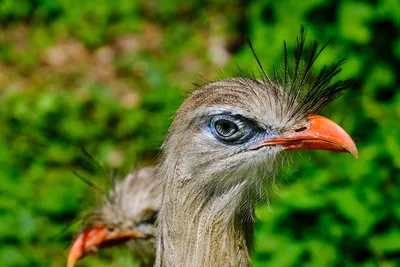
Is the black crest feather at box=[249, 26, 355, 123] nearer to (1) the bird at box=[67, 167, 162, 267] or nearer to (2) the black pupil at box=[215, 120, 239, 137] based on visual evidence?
(2) the black pupil at box=[215, 120, 239, 137]

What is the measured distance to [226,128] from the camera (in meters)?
2.35

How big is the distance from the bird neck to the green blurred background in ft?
1.97

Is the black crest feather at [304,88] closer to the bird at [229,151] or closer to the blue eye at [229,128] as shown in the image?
the bird at [229,151]

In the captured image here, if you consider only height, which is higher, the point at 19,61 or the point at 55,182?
the point at 19,61

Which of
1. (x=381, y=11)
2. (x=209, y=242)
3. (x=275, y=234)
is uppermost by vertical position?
(x=381, y=11)

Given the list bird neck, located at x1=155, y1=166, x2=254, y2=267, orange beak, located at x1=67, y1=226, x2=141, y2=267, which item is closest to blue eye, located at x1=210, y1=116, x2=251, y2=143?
bird neck, located at x1=155, y1=166, x2=254, y2=267

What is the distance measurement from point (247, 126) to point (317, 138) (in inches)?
7.4

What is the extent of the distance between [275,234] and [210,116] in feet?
5.15

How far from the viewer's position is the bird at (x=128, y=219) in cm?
304

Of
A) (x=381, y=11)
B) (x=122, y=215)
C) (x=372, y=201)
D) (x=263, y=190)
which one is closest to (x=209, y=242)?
(x=263, y=190)

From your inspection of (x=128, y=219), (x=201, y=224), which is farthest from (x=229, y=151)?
(x=128, y=219)

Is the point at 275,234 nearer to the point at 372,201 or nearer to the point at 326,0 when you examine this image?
the point at 372,201

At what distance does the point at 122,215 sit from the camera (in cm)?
305

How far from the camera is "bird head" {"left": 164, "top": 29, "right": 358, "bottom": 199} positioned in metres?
2.34
